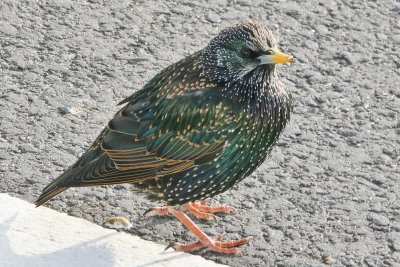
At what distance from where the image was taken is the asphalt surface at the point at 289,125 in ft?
15.3

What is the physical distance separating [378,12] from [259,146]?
2.17 metres

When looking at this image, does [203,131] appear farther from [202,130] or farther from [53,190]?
[53,190]

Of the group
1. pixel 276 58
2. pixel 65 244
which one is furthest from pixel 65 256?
pixel 276 58

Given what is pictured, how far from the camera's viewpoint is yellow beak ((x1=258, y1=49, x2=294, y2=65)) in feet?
14.2

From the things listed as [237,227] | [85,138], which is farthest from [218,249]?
[85,138]

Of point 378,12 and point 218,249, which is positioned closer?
point 218,249

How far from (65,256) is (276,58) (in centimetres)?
126

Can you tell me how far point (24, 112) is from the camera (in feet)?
17.3

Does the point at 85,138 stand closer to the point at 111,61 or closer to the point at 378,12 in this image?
the point at 111,61

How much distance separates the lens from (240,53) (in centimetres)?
443

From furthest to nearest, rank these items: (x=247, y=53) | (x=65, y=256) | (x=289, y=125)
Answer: (x=289, y=125) → (x=247, y=53) → (x=65, y=256)

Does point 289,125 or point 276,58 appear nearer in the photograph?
point 276,58

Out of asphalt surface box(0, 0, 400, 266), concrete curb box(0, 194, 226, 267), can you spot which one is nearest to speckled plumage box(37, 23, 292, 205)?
concrete curb box(0, 194, 226, 267)

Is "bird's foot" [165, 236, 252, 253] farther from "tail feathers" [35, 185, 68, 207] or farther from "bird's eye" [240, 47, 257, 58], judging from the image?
"bird's eye" [240, 47, 257, 58]
